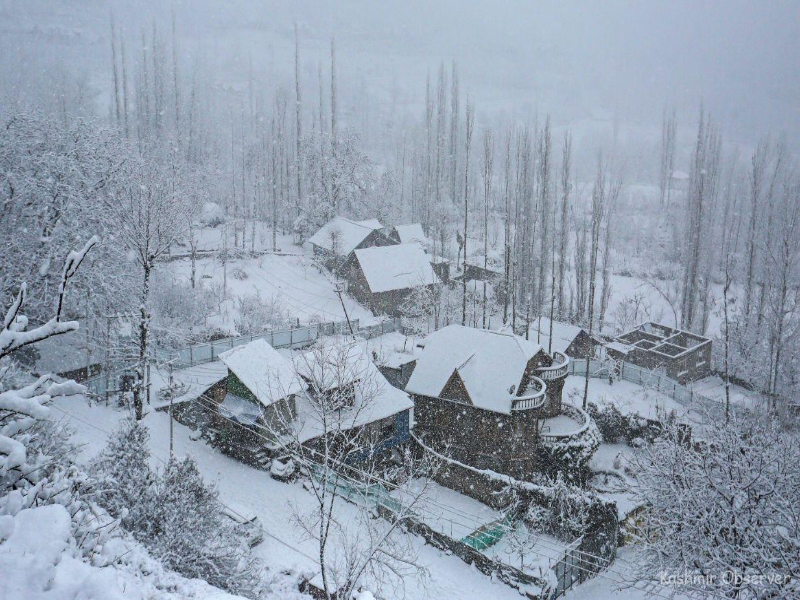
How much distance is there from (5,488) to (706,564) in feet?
43.4

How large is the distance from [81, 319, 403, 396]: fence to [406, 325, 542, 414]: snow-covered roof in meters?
9.08

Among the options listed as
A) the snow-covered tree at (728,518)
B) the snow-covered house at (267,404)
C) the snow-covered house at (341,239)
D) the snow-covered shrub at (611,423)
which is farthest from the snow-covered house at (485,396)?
the snow-covered house at (341,239)

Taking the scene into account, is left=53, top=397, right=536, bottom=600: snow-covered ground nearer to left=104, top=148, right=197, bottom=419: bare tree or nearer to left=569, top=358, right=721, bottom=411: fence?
left=104, top=148, right=197, bottom=419: bare tree

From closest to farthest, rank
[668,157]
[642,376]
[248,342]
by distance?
1. [248,342]
2. [642,376]
3. [668,157]

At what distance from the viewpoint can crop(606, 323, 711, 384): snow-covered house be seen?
35688 mm

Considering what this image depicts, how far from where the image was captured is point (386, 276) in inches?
1681

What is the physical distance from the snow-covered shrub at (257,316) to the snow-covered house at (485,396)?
482 inches

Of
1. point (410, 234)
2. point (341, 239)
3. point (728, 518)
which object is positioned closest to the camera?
point (728, 518)

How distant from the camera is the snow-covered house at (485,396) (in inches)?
914

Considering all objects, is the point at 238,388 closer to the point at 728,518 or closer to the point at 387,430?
the point at 387,430

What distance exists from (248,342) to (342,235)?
75.0 ft

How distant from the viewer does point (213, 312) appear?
3550 centimetres

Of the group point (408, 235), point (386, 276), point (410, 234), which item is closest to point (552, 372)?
point (386, 276)

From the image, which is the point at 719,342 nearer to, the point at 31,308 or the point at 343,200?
the point at 343,200
